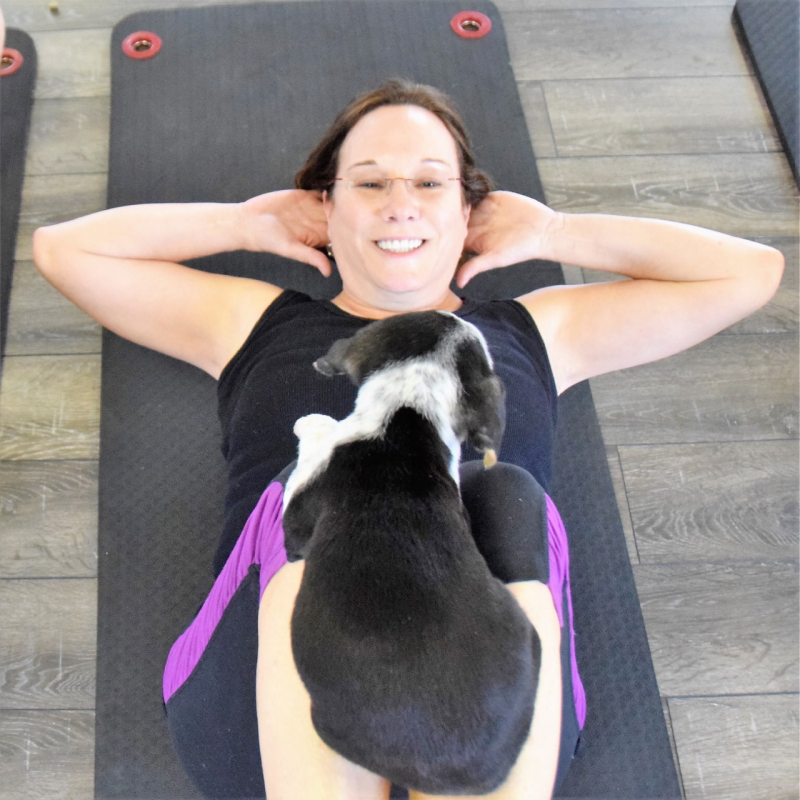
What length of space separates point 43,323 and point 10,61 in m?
1.06

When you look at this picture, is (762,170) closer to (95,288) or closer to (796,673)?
(796,673)

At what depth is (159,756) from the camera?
167 centimetres

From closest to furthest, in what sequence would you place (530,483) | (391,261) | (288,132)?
(530,483)
(391,261)
(288,132)

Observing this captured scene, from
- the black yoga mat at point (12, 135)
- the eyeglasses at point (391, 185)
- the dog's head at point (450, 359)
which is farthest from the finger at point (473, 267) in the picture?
the black yoga mat at point (12, 135)

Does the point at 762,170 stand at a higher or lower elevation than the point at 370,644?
lower

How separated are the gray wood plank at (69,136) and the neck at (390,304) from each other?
1227 mm

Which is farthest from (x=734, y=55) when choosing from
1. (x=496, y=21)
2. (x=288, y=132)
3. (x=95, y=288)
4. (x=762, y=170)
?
(x=95, y=288)

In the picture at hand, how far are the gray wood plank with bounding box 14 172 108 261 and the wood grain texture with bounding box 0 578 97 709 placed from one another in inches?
42.8

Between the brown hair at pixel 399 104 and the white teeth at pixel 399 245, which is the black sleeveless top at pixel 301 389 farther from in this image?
the brown hair at pixel 399 104

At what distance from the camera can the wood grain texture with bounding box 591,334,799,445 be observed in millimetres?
2188

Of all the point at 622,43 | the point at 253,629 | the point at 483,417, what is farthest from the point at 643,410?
the point at 622,43

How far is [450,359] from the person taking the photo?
1.29 meters

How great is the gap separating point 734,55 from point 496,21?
0.91 meters

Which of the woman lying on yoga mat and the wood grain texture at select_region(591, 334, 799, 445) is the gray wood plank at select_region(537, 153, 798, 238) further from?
the woman lying on yoga mat
